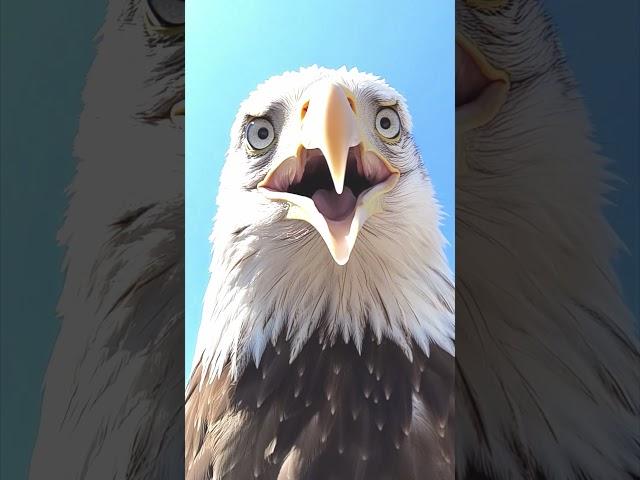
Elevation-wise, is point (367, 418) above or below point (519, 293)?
below

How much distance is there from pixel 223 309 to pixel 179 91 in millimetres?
865

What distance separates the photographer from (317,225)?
1940mm

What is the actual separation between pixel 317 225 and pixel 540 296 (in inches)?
35.2

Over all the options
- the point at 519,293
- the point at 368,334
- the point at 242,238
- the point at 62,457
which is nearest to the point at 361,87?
the point at 242,238

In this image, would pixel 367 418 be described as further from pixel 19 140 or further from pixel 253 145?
pixel 19 140

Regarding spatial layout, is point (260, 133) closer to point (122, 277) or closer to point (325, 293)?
point (325, 293)

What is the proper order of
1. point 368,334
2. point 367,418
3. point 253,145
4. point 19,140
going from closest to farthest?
point 19,140
point 367,418
point 368,334
point 253,145

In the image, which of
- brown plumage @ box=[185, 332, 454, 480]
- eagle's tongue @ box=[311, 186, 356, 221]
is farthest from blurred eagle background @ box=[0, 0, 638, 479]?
eagle's tongue @ box=[311, 186, 356, 221]

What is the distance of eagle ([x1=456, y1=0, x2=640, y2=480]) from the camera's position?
108cm

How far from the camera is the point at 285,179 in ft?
6.48

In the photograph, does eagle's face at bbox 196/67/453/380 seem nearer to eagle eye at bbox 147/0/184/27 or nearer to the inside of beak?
the inside of beak

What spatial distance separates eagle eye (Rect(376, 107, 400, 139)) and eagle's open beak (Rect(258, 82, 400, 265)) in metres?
0.07

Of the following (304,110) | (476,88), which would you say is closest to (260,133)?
(304,110)

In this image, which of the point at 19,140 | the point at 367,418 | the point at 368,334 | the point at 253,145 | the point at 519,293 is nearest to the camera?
the point at 19,140
